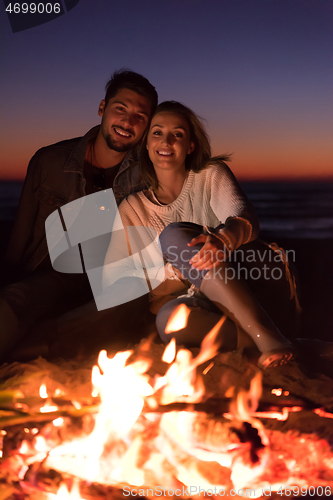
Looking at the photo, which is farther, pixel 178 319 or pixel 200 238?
pixel 178 319

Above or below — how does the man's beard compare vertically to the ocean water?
above

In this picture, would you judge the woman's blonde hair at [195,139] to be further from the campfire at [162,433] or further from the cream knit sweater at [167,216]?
the campfire at [162,433]

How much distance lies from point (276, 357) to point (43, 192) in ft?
4.81

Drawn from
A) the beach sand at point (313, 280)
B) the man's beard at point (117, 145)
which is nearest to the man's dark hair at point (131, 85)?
the man's beard at point (117, 145)

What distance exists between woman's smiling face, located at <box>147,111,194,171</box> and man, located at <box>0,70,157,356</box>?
26 centimetres

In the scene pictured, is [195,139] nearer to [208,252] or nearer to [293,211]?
[208,252]

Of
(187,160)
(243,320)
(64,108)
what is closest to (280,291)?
(243,320)

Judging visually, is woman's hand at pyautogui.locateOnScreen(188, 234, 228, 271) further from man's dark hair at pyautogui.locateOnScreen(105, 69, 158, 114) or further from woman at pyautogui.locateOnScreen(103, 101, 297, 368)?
man's dark hair at pyautogui.locateOnScreen(105, 69, 158, 114)

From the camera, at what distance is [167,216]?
1732 millimetres

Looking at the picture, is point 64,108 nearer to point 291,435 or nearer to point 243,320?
point 243,320

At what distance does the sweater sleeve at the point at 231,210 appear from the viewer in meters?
1.39

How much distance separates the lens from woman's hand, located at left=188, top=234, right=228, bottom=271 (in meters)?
1.35

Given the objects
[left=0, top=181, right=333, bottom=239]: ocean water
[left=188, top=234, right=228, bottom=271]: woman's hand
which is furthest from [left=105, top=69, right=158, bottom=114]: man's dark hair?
[left=0, top=181, right=333, bottom=239]: ocean water

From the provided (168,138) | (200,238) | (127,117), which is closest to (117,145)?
(127,117)
